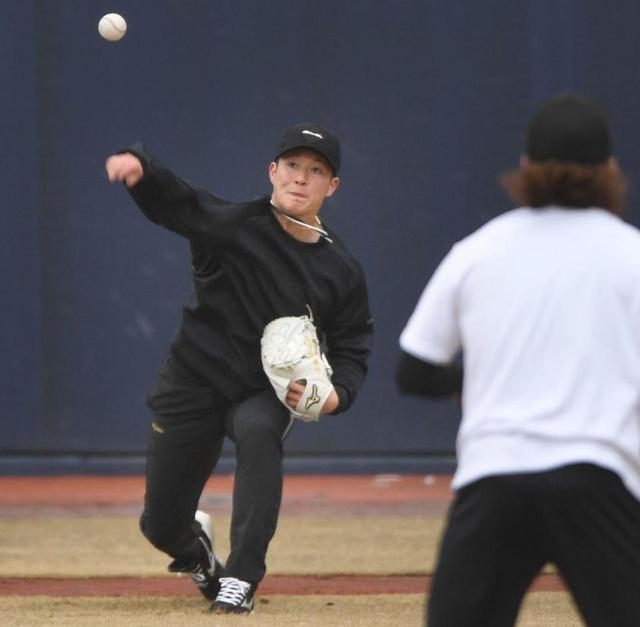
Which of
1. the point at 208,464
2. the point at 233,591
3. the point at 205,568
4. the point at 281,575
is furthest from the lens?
the point at 281,575

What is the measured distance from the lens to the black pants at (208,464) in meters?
5.80

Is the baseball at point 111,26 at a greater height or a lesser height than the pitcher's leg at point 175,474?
greater

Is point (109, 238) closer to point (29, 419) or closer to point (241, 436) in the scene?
point (29, 419)

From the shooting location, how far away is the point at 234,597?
5.77 m

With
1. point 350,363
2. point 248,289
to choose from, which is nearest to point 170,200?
point 248,289

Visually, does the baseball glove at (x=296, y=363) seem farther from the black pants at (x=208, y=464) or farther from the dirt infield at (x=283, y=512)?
the dirt infield at (x=283, y=512)

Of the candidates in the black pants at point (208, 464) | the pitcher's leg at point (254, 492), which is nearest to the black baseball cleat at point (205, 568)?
the black pants at point (208, 464)

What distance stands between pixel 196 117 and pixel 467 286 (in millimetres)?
6427

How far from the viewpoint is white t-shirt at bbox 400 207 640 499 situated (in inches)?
133

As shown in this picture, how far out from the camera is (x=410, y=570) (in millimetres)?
7145

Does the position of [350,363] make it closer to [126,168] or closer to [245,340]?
[245,340]

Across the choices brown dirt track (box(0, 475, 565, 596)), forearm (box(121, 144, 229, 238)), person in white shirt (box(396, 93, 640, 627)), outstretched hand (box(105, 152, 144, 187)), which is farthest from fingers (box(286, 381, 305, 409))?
person in white shirt (box(396, 93, 640, 627))

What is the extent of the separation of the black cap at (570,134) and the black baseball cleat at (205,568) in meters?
3.08

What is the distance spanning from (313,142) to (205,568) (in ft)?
5.30
